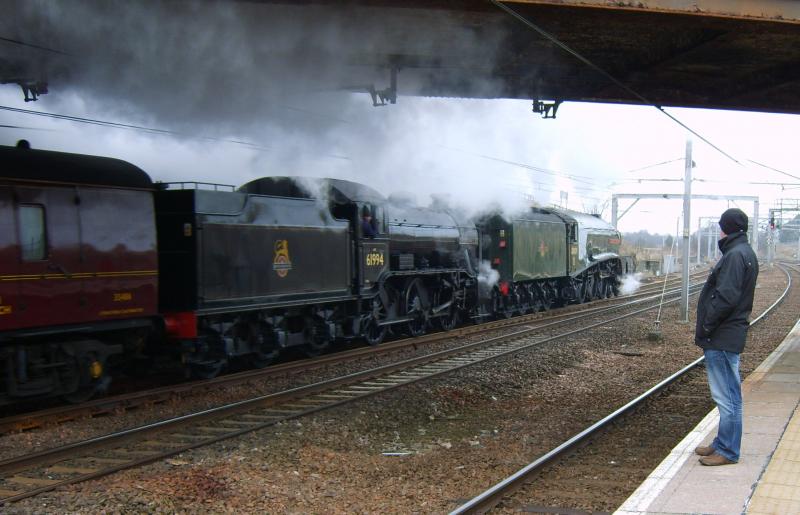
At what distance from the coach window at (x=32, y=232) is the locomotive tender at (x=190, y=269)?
0.01 meters

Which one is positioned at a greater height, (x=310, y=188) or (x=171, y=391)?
(x=310, y=188)

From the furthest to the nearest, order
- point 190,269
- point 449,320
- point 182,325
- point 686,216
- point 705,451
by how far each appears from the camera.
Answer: point 686,216 < point 449,320 < point 190,269 < point 182,325 < point 705,451

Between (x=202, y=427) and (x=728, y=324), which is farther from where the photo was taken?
(x=202, y=427)

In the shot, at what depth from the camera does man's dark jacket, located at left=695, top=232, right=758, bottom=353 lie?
4.82 m

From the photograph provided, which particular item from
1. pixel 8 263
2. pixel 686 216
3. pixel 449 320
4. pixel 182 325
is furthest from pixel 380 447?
pixel 686 216

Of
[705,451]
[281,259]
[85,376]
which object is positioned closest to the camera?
[705,451]

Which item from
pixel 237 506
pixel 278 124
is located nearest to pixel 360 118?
pixel 278 124

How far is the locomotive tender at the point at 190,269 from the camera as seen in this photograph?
23.4ft

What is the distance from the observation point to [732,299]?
4801 millimetres

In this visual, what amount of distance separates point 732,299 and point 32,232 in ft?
21.4

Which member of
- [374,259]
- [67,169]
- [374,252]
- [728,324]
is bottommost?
[728,324]

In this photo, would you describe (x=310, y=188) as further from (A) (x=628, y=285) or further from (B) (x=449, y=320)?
(A) (x=628, y=285)

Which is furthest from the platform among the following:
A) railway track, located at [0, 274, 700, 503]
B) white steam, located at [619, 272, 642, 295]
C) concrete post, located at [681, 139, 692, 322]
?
white steam, located at [619, 272, 642, 295]

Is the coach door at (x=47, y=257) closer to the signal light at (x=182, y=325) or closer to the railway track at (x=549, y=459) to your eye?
the signal light at (x=182, y=325)
